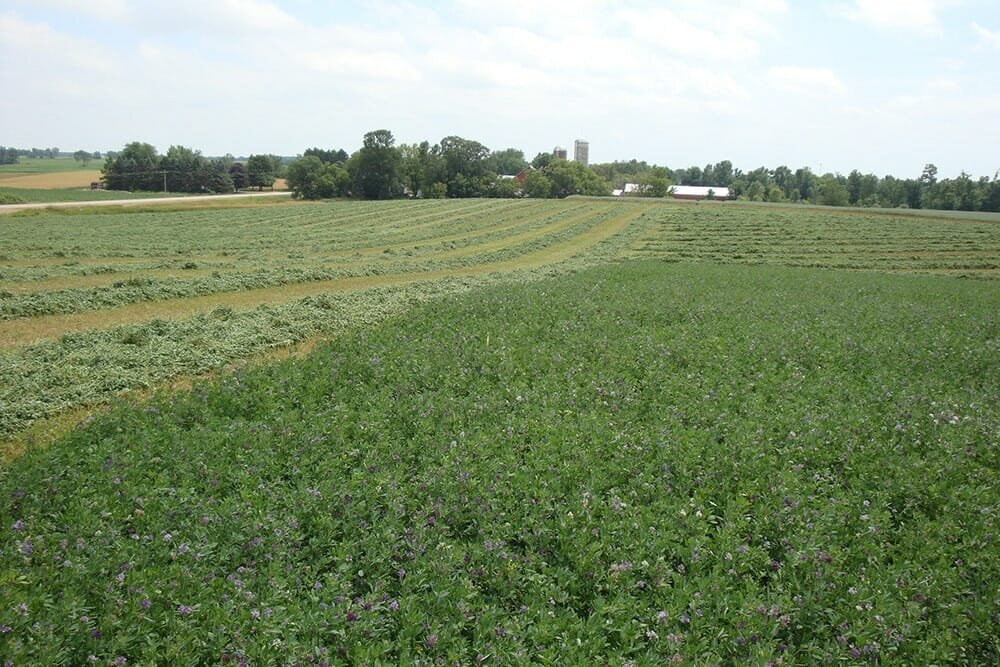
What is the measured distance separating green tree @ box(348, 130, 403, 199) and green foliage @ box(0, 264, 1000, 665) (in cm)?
10233

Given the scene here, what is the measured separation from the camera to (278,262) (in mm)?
29984

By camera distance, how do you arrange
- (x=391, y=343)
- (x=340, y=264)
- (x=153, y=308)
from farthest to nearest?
(x=340, y=264) → (x=153, y=308) → (x=391, y=343)

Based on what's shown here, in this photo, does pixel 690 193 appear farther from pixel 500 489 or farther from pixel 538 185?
pixel 500 489

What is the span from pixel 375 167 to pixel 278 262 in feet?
271

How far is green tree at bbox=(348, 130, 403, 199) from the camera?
353ft

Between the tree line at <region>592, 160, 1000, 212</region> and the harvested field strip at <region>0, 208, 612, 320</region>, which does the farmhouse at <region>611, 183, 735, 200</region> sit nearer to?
the tree line at <region>592, 160, 1000, 212</region>

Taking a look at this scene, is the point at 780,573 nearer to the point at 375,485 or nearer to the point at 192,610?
the point at 375,485

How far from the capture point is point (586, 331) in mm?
14359

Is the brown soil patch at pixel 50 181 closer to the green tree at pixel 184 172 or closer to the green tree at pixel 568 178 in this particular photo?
the green tree at pixel 184 172

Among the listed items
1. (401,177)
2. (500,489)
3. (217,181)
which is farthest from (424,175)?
(500,489)

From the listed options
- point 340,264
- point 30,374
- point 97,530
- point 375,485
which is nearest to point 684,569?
point 375,485

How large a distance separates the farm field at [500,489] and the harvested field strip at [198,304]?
0.84 ft

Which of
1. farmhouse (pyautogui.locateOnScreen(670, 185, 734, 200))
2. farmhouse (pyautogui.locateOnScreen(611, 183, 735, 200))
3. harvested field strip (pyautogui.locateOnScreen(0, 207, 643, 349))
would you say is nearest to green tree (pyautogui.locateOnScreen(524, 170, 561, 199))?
farmhouse (pyautogui.locateOnScreen(611, 183, 735, 200))

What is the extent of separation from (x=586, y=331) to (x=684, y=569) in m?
9.04
